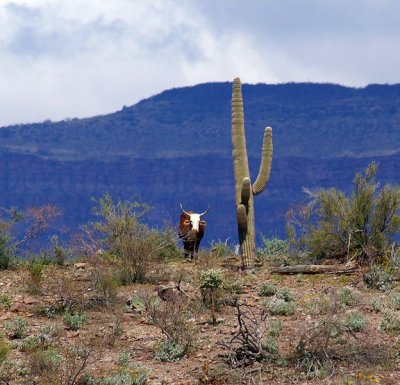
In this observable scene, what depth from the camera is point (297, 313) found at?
1820 cm

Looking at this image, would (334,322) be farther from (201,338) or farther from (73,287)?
(73,287)

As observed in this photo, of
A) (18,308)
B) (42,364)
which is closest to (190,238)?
(18,308)

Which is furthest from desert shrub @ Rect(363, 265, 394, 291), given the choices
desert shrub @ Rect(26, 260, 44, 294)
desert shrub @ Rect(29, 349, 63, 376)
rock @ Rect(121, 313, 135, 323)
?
desert shrub @ Rect(29, 349, 63, 376)

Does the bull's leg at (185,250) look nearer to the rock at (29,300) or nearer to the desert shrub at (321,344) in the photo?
the rock at (29,300)

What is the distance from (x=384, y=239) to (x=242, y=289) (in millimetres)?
3244

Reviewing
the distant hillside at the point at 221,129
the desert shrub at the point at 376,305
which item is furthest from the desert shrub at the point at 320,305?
the distant hillside at the point at 221,129

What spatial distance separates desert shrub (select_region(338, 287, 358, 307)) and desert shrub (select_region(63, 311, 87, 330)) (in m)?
3.76

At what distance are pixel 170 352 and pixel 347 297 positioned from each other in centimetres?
342

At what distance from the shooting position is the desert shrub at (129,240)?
2106 cm

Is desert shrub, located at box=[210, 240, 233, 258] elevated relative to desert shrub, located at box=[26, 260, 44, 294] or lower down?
lower down

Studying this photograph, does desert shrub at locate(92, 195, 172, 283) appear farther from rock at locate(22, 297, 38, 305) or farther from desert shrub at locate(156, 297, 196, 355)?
desert shrub at locate(156, 297, 196, 355)

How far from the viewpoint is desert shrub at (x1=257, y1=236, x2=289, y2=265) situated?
933 inches

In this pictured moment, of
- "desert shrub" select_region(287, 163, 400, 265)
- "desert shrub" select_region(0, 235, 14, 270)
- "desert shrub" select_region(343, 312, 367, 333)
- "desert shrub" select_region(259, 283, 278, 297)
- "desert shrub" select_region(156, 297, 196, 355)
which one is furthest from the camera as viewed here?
"desert shrub" select_region(0, 235, 14, 270)

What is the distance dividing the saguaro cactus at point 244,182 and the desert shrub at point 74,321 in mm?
4647
